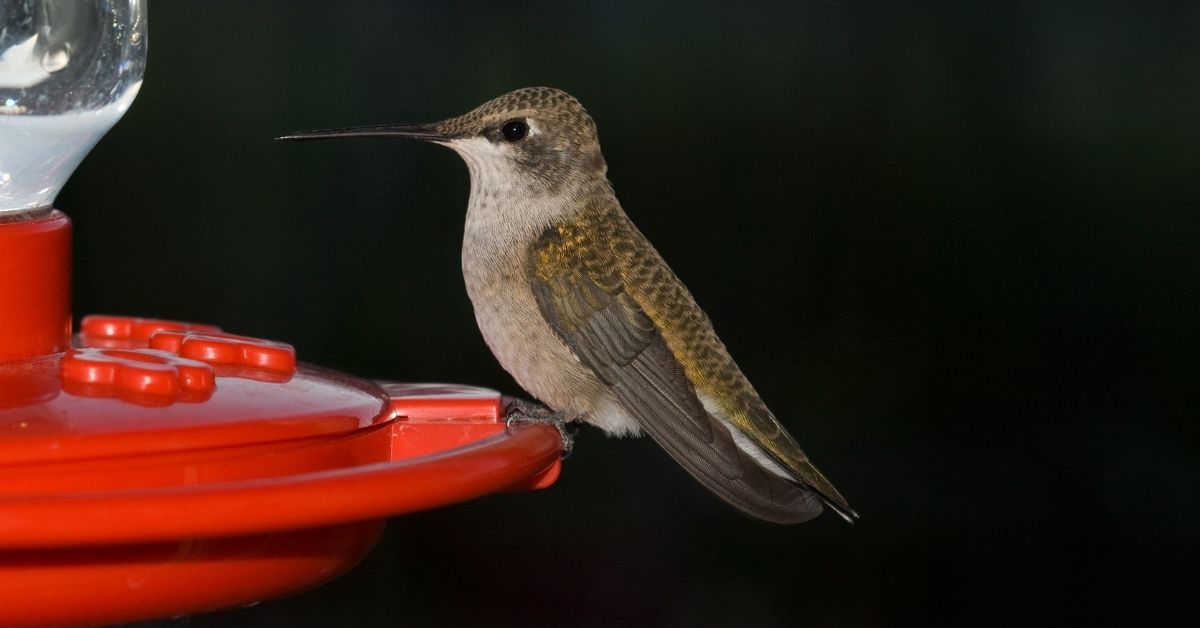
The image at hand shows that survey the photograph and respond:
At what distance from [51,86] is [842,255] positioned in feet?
11.5

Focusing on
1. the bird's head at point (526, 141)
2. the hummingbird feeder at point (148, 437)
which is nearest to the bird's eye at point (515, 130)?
the bird's head at point (526, 141)

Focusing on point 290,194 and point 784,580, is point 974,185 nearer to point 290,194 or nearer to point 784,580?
point 784,580

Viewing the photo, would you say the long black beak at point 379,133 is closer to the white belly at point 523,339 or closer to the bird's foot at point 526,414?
the white belly at point 523,339

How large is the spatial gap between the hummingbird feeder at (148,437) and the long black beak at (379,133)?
0.27 m

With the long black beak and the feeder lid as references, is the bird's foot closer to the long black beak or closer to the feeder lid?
the feeder lid

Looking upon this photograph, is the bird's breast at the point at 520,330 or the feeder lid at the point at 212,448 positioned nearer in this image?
the feeder lid at the point at 212,448

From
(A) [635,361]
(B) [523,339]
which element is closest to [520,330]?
(B) [523,339]

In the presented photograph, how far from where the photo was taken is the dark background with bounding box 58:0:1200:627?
503 cm

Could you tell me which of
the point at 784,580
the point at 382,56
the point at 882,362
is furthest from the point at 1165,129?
the point at 382,56

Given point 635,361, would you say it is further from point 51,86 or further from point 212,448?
point 212,448

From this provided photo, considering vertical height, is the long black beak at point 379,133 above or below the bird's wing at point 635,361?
above

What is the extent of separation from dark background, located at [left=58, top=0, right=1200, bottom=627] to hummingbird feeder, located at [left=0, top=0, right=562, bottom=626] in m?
2.95

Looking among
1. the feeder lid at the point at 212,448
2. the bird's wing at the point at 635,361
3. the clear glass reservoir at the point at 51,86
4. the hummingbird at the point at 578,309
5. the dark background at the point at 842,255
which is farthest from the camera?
the dark background at the point at 842,255

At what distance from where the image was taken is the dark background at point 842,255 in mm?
5031
